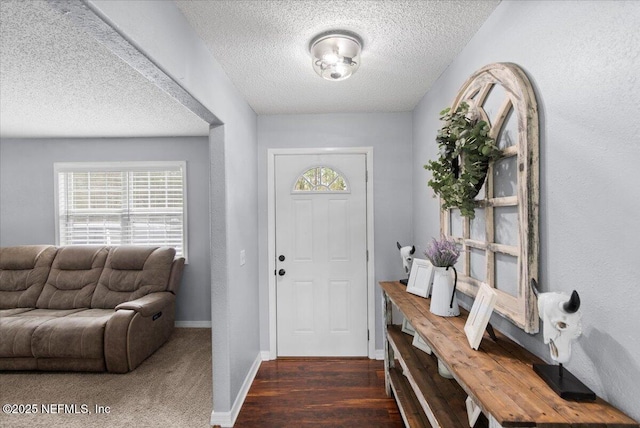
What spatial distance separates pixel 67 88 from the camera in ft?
8.13

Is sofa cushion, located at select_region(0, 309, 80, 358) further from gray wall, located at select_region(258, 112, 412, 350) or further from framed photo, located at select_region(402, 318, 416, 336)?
framed photo, located at select_region(402, 318, 416, 336)

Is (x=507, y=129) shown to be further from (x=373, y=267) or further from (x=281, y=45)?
(x=373, y=267)

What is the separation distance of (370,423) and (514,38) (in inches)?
93.1

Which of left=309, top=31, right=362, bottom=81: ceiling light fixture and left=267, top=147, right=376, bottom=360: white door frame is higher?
left=309, top=31, right=362, bottom=81: ceiling light fixture

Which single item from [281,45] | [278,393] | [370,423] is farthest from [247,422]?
[281,45]

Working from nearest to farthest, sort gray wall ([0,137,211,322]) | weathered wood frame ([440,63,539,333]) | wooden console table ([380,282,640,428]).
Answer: wooden console table ([380,282,640,428]) < weathered wood frame ([440,63,539,333]) < gray wall ([0,137,211,322])

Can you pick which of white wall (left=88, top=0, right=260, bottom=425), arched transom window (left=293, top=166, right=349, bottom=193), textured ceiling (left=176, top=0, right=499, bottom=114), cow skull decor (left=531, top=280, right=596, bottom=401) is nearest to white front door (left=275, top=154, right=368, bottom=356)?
arched transom window (left=293, top=166, right=349, bottom=193)

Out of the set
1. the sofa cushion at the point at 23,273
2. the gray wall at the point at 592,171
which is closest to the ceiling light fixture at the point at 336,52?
the gray wall at the point at 592,171

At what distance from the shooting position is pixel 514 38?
139 centimetres

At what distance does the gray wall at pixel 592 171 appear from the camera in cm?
88

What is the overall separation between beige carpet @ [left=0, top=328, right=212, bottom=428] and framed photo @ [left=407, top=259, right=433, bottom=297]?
1.69m

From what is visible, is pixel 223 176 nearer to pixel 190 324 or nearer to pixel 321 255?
pixel 321 255

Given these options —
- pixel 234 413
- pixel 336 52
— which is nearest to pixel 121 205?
pixel 234 413

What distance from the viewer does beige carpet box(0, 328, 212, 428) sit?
2.21 m
